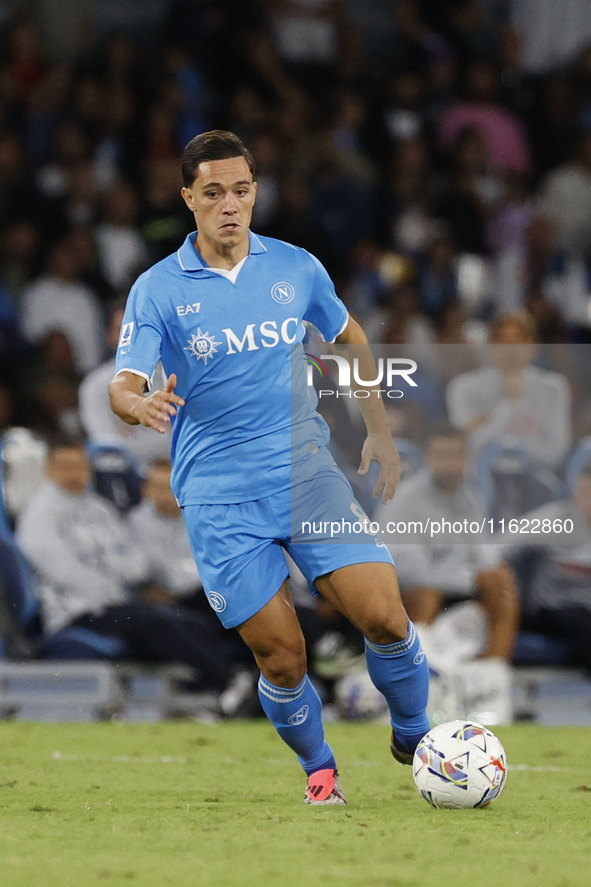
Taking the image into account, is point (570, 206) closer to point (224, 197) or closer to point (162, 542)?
point (162, 542)

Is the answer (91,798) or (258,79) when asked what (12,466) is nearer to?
(91,798)

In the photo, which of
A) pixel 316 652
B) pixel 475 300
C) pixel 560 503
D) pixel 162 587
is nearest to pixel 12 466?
pixel 162 587

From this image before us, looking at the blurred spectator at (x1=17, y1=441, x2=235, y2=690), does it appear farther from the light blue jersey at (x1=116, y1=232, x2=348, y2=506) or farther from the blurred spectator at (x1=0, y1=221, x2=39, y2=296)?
the light blue jersey at (x1=116, y1=232, x2=348, y2=506)

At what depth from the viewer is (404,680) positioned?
→ 5.21 metres

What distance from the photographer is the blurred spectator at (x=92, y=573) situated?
8.66 m

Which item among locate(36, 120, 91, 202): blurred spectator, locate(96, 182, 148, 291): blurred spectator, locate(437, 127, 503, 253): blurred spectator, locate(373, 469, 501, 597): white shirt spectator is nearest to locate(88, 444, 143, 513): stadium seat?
locate(373, 469, 501, 597): white shirt spectator

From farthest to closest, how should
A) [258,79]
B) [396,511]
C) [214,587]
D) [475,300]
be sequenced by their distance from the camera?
Result: [258,79] → [475,300] → [396,511] → [214,587]

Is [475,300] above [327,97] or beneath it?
beneath

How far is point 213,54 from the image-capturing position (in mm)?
13125

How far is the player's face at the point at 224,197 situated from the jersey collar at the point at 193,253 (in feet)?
0.37

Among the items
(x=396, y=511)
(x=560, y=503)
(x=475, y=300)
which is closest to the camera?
(x=396, y=511)

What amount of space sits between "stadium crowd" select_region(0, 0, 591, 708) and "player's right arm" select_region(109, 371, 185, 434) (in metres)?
3.94

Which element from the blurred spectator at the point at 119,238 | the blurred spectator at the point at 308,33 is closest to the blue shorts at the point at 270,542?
the blurred spectator at the point at 119,238

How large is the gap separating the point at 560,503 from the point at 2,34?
7976 mm
